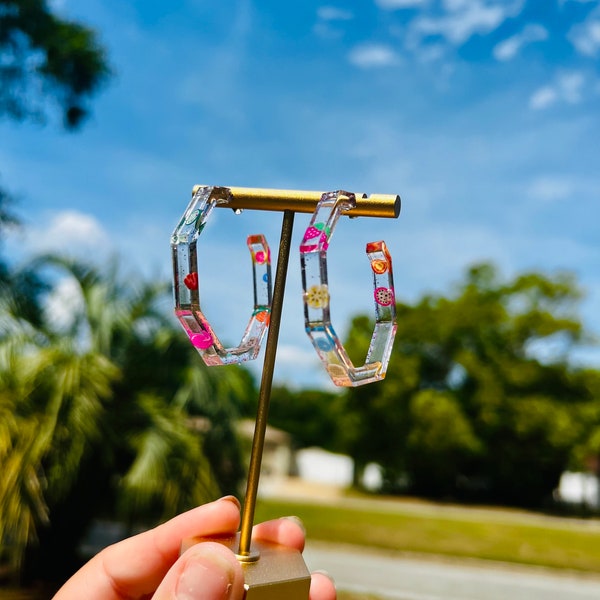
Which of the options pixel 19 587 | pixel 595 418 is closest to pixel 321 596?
pixel 19 587

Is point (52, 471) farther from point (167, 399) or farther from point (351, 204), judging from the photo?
point (351, 204)

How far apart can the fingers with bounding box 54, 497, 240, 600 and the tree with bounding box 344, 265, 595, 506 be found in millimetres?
18289

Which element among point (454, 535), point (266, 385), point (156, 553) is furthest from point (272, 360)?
point (454, 535)

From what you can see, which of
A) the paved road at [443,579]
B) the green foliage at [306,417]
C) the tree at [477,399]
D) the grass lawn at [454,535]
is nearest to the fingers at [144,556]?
the paved road at [443,579]

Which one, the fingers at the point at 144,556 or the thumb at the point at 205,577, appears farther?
the fingers at the point at 144,556

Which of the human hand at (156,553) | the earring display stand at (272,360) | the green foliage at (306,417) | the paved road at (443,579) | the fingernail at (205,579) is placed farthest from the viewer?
the green foliage at (306,417)

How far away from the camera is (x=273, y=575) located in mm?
956

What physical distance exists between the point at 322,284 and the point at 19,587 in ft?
16.6

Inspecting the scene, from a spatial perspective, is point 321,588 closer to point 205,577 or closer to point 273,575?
point 273,575

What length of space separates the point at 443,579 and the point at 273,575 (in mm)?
8283

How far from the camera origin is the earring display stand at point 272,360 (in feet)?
3.25

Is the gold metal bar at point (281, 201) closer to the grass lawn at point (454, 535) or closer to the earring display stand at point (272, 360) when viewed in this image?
the earring display stand at point (272, 360)

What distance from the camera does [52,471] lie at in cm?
427

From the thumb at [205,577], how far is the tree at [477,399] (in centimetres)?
1849
